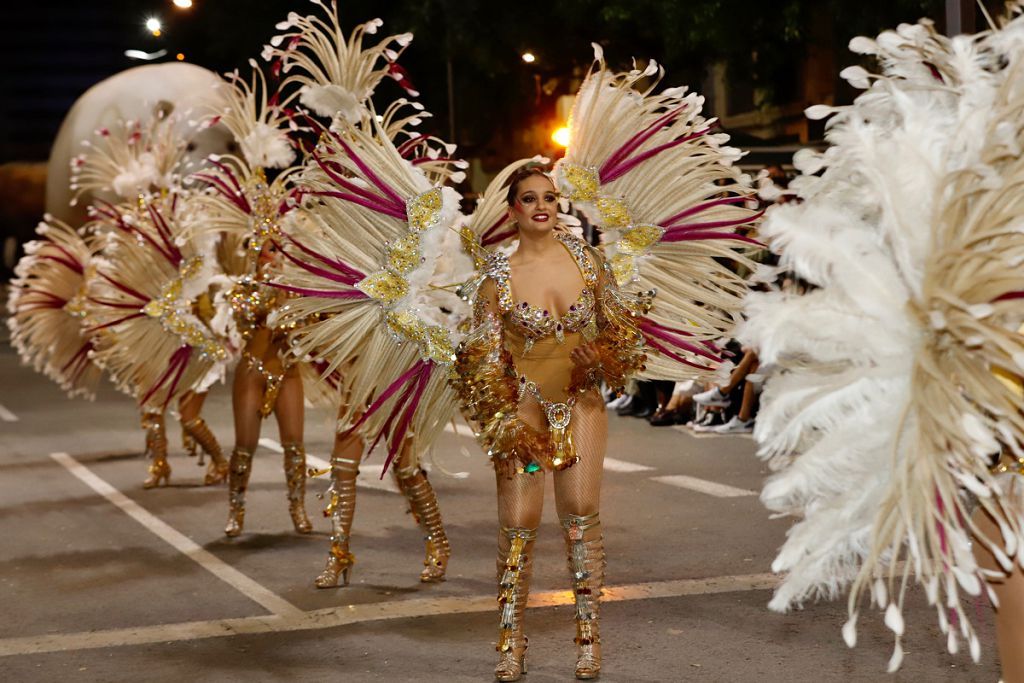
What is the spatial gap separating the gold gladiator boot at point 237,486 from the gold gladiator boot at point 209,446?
1.97 metres

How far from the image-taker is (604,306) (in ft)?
19.9

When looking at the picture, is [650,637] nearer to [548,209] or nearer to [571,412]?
[571,412]

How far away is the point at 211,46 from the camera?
2988 centimetres

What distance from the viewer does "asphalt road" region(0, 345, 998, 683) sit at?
6.24m

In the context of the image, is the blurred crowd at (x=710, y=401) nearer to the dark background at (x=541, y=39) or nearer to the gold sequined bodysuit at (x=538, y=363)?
the dark background at (x=541, y=39)

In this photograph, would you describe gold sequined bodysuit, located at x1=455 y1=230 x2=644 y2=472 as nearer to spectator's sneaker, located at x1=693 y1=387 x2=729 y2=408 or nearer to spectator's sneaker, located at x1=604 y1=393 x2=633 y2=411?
spectator's sneaker, located at x1=693 y1=387 x2=729 y2=408

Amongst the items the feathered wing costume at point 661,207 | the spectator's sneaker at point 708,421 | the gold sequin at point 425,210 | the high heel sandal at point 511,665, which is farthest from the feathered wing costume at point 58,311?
the high heel sandal at point 511,665

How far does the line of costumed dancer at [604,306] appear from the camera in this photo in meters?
3.66

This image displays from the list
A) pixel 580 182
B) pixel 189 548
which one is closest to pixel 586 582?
pixel 580 182

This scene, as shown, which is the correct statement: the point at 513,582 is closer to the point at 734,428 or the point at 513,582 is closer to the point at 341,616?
the point at 341,616

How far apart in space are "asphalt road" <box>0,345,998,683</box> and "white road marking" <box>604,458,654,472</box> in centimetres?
5

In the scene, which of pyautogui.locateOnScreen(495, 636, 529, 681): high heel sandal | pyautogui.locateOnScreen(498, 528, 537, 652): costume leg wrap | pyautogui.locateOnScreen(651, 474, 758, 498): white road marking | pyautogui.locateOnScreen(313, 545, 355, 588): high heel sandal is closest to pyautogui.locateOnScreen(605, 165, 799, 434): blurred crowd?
pyautogui.locateOnScreen(651, 474, 758, 498): white road marking

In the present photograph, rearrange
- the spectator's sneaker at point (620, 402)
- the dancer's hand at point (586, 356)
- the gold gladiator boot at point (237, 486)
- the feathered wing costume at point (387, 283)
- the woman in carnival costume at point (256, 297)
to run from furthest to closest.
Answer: the spectator's sneaker at point (620, 402) → the gold gladiator boot at point (237, 486) → the woman in carnival costume at point (256, 297) → the feathered wing costume at point (387, 283) → the dancer's hand at point (586, 356)

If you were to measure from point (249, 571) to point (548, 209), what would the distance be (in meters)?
3.22
